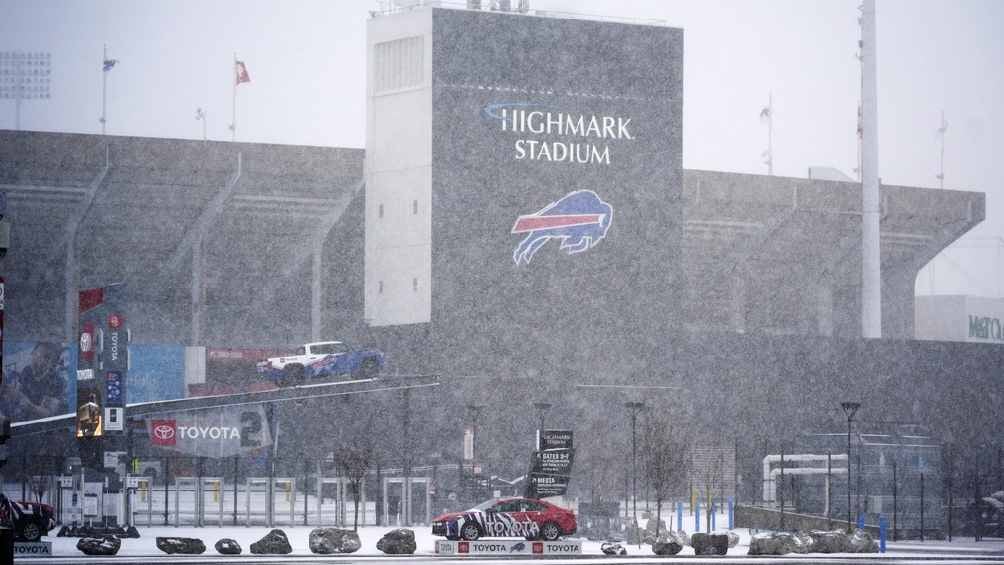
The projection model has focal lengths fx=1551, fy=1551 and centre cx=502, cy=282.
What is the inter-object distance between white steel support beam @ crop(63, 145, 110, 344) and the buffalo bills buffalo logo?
22.3 metres

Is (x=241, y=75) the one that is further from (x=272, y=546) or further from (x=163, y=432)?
(x=272, y=546)

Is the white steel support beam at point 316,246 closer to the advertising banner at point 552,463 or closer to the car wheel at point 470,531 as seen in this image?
the advertising banner at point 552,463

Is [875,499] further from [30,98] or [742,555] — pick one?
[30,98]

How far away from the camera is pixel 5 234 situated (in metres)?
19.9

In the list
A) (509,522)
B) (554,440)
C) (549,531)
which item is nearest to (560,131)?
(554,440)

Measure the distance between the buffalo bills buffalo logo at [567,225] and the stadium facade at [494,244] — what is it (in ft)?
0.32

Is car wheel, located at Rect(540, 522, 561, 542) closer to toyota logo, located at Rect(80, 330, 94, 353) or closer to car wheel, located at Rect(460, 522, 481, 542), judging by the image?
car wheel, located at Rect(460, 522, 481, 542)

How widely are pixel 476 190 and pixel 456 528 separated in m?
37.7

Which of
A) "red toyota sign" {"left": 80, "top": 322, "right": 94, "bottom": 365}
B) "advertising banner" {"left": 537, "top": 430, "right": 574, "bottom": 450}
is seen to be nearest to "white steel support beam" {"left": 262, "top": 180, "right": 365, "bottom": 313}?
"red toyota sign" {"left": 80, "top": 322, "right": 94, "bottom": 365}

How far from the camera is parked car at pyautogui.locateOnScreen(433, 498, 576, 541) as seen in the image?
4291cm

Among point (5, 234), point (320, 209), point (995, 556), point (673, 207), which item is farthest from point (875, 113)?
point (5, 234)

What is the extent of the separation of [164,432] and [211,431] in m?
2.32

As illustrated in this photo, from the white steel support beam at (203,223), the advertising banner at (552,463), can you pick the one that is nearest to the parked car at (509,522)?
the advertising banner at (552,463)

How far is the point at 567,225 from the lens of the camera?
80.4m
